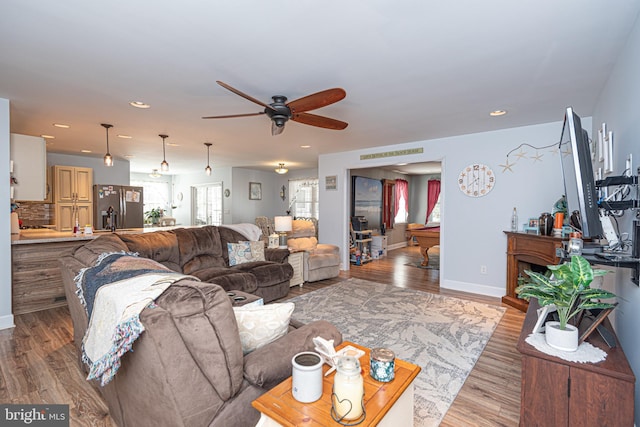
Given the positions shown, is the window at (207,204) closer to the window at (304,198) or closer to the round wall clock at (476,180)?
the window at (304,198)

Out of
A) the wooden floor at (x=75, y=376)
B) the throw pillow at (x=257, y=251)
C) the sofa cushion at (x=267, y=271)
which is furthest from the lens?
the throw pillow at (x=257, y=251)

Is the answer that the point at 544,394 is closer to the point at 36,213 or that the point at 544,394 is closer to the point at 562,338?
the point at 562,338

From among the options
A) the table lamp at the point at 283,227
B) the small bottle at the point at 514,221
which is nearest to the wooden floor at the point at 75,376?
the small bottle at the point at 514,221

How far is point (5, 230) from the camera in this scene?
127 inches

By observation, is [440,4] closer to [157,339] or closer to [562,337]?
[562,337]

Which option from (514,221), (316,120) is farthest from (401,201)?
(316,120)

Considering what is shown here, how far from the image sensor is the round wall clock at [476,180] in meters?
4.38

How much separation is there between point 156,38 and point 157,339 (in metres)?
1.89

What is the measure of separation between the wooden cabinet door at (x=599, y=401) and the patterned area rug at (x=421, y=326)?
0.77m

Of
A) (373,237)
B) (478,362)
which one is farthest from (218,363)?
(373,237)

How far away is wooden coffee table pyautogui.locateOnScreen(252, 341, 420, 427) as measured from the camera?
1001 millimetres

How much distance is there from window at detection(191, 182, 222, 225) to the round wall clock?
22.7 feet

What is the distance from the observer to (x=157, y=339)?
1.08m

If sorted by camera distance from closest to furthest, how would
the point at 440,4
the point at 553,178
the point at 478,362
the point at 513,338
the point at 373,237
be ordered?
the point at 440,4 → the point at 478,362 → the point at 513,338 → the point at 553,178 → the point at 373,237
